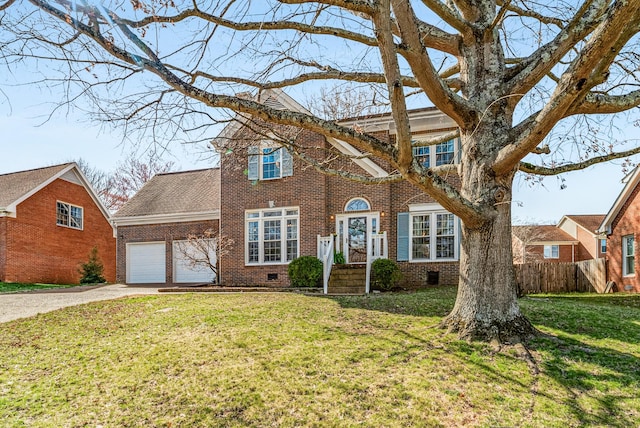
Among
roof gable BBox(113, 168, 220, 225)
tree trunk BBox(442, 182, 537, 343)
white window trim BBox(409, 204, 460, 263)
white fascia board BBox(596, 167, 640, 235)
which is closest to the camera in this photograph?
tree trunk BBox(442, 182, 537, 343)

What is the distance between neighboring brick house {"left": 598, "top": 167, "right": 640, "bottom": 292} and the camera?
1733 centimetres

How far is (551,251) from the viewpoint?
3681 cm

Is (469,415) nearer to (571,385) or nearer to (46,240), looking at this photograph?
(571,385)

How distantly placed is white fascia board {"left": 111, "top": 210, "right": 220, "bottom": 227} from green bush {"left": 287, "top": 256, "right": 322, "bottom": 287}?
506cm

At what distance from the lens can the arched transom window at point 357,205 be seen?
15.4 meters

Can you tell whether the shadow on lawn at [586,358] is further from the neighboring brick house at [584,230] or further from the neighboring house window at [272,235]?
the neighboring brick house at [584,230]

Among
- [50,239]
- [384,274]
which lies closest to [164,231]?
[50,239]

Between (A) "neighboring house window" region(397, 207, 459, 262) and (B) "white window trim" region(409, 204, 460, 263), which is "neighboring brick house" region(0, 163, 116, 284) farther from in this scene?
(B) "white window trim" region(409, 204, 460, 263)

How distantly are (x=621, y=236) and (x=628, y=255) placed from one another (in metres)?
0.85

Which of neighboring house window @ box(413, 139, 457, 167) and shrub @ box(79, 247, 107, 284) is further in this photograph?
shrub @ box(79, 247, 107, 284)

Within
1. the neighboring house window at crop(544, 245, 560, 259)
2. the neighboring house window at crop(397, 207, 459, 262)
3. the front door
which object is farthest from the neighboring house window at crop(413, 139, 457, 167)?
the neighboring house window at crop(544, 245, 560, 259)

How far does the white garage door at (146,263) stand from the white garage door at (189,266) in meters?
0.72

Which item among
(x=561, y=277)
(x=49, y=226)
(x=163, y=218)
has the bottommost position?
(x=561, y=277)

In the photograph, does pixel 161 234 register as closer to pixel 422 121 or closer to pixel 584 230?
pixel 422 121
